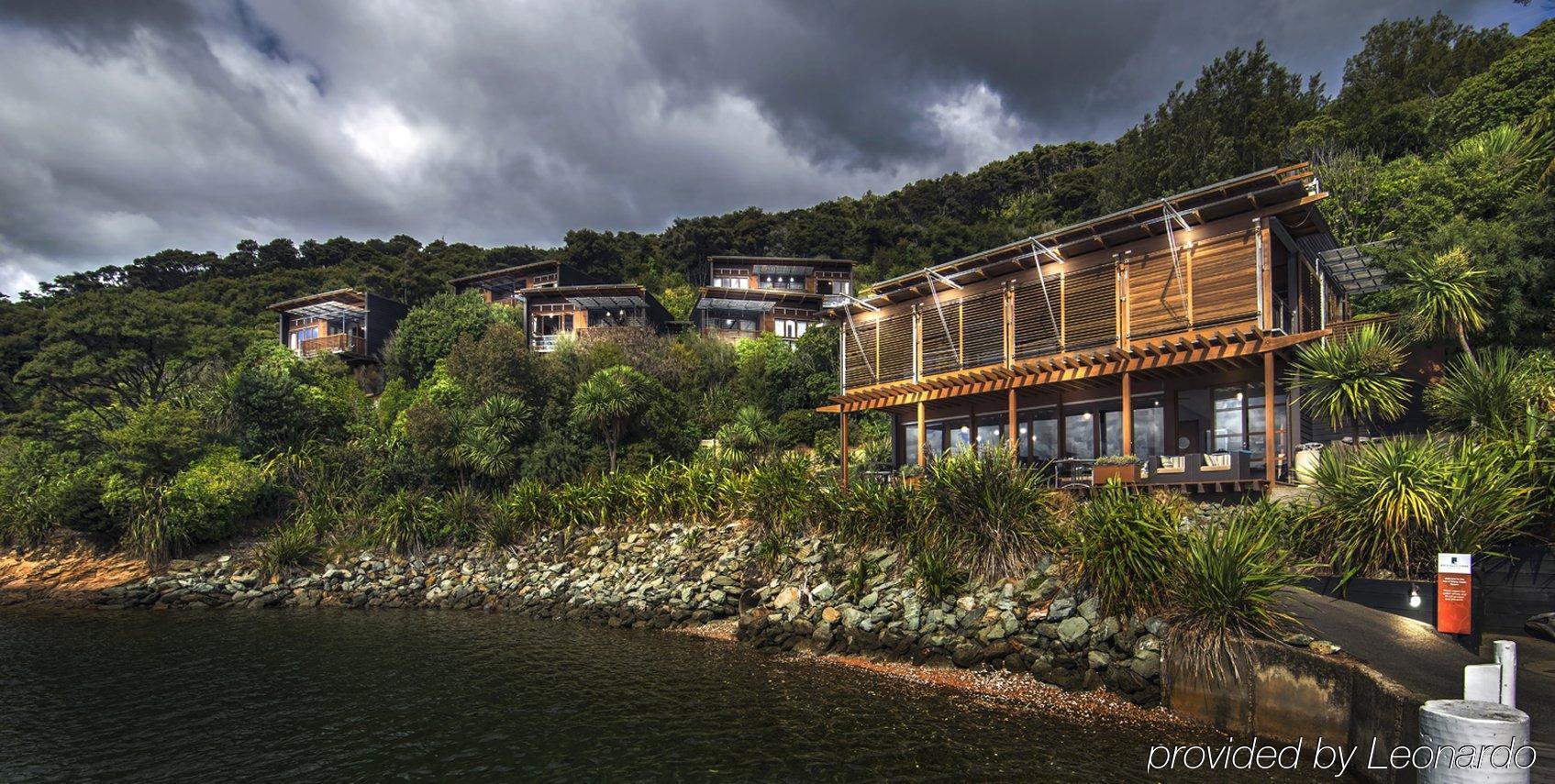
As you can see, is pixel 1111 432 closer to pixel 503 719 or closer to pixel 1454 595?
pixel 1454 595

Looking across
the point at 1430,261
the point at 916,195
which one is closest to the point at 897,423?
the point at 1430,261

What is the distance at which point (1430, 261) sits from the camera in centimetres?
1920

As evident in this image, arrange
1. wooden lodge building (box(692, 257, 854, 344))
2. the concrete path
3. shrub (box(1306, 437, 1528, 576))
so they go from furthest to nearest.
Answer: wooden lodge building (box(692, 257, 854, 344)) < shrub (box(1306, 437, 1528, 576)) < the concrete path

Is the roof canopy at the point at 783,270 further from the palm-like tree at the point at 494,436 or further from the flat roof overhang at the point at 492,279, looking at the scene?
the palm-like tree at the point at 494,436

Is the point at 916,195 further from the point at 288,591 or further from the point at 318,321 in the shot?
the point at 288,591

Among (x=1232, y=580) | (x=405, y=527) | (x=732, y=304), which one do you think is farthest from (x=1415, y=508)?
(x=732, y=304)

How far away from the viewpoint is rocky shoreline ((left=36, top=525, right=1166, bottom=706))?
12.5 m

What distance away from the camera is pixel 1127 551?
12.4 meters

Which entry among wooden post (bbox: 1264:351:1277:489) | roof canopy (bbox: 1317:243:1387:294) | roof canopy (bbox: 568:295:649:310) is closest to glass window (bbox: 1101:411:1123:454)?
wooden post (bbox: 1264:351:1277:489)

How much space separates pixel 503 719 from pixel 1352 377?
19305mm

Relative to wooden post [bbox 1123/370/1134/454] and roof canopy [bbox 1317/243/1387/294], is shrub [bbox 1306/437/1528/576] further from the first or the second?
roof canopy [bbox 1317/243/1387/294]

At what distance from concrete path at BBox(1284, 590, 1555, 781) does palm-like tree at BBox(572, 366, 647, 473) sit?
76.0 feet

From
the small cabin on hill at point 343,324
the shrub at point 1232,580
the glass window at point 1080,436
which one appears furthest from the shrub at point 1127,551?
the small cabin on hill at point 343,324

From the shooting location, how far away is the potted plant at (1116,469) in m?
17.5
